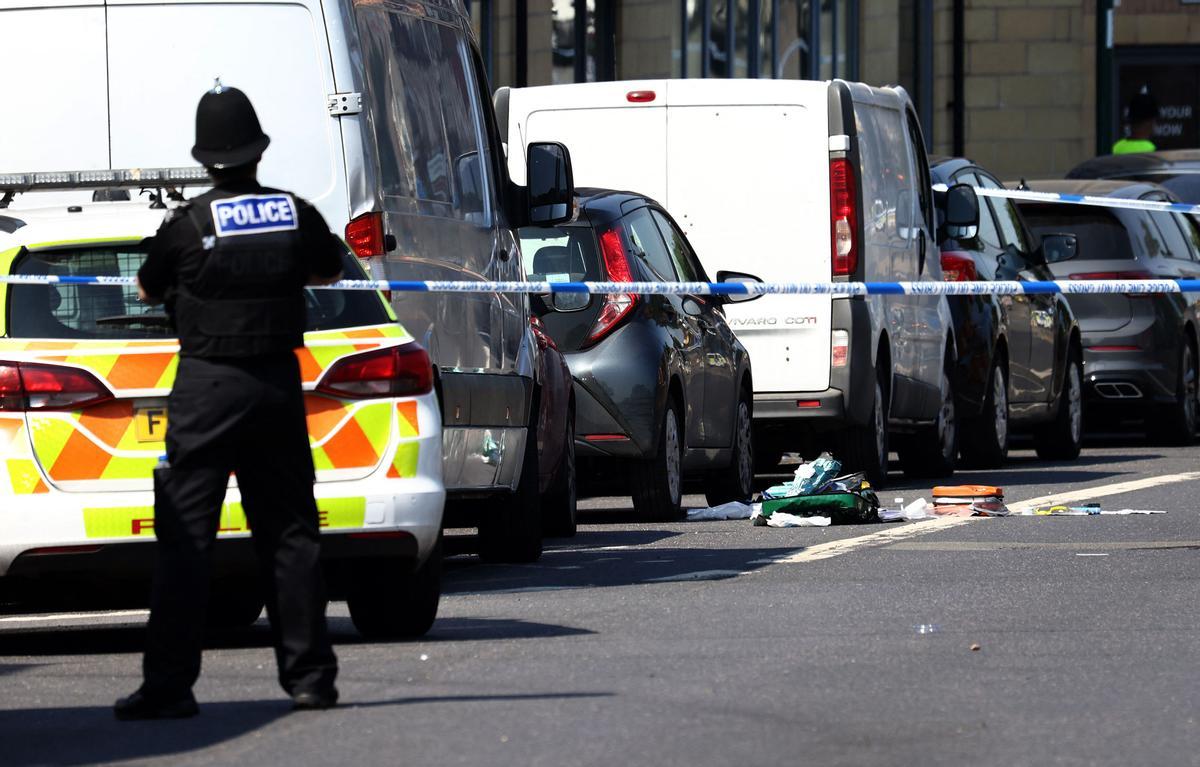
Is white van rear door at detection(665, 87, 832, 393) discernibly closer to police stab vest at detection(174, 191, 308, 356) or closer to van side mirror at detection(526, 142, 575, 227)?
van side mirror at detection(526, 142, 575, 227)

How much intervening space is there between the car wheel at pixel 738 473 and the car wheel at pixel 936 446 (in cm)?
261

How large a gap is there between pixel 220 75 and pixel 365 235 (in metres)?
0.77

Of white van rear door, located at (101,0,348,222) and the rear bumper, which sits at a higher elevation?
white van rear door, located at (101,0,348,222)

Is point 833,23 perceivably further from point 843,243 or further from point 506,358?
point 506,358

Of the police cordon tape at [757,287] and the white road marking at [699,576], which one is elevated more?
the police cordon tape at [757,287]

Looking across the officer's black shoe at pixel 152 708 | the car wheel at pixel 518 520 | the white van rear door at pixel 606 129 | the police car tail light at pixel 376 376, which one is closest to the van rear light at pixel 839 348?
the white van rear door at pixel 606 129

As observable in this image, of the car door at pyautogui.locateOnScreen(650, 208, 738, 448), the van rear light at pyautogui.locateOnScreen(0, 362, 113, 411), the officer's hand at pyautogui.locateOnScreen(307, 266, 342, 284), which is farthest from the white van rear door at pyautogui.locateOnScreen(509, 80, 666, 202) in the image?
the officer's hand at pyautogui.locateOnScreen(307, 266, 342, 284)

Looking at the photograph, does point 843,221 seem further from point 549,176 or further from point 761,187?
point 549,176

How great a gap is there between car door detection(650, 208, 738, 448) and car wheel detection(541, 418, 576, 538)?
1.58 m

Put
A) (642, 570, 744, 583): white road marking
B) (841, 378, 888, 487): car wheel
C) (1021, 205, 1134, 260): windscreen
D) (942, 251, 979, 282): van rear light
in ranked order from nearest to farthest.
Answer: (642, 570, 744, 583): white road marking
(841, 378, 888, 487): car wheel
(942, 251, 979, 282): van rear light
(1021, 205, 1134, 260): windscreen

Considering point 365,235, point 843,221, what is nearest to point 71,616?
point 365,235

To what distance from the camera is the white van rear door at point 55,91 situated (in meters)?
9.78

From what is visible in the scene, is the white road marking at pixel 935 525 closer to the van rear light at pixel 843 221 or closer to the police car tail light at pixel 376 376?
the van rear light at pixel 843 221

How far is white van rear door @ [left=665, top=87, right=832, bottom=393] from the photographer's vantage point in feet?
50.6
